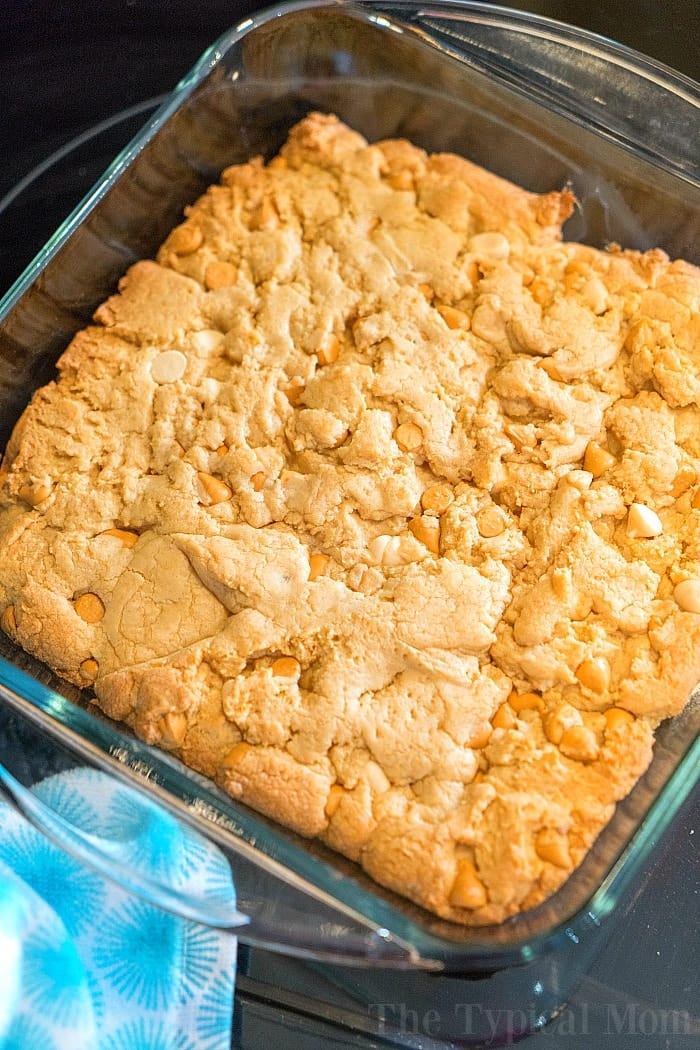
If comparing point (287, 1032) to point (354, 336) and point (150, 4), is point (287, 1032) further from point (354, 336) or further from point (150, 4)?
point (150, 4)

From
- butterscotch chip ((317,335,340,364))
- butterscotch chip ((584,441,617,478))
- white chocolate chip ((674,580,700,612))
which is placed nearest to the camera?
white chocolate chip ((674,580,700,612))

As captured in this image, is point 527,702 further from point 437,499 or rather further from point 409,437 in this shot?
point 409,437

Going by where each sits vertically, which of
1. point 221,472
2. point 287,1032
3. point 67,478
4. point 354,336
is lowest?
point 287,1032

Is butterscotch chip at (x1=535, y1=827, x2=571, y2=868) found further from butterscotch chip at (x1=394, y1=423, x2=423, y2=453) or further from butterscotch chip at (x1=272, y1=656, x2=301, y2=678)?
butterscotch chip at (x1=394, y1=423, x2=423, y2=453)

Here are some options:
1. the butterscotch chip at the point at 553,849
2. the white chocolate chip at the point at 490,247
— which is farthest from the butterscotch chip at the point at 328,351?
the butterscotch chip at the point at 553,849

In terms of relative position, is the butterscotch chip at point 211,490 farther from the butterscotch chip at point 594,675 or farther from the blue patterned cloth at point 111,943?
the butterscotch chip at point 594,675

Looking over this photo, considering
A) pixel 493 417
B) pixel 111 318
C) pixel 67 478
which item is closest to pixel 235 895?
pixel 67 478

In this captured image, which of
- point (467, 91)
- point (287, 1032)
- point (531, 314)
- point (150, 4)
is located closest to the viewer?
point (287, 1032)

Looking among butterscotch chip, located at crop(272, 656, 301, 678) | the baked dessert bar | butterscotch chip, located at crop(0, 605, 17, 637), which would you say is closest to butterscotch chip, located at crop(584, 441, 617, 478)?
the baked dessert bar
